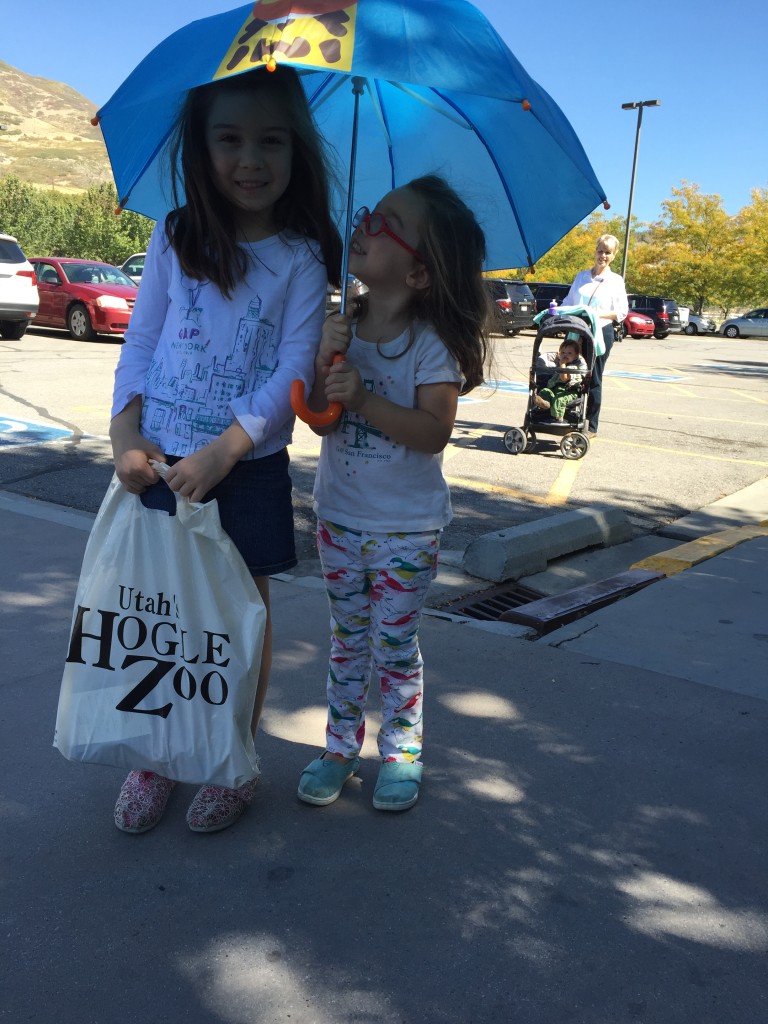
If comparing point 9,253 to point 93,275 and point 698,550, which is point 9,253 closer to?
point 93,275

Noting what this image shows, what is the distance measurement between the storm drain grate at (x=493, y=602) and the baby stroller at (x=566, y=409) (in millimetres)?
3871

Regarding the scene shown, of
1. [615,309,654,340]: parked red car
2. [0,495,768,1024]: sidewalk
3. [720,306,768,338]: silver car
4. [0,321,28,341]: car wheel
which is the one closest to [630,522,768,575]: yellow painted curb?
[0,495,768,1024]: sidewalk

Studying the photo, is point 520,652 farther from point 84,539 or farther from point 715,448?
point 715,448

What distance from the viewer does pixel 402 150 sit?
2.80m

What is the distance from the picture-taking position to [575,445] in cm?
857

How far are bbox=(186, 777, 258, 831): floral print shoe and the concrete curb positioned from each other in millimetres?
2610

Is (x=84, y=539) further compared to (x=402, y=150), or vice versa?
(x=84, y=539)

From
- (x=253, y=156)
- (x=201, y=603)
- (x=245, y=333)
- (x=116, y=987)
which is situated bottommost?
(x=116, y=987)

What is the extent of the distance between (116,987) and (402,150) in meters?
2.26

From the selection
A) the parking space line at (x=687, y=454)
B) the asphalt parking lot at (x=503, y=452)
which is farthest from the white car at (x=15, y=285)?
the parking space line at (x=687, y=454)

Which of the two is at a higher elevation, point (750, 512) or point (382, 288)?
point (382, 288)

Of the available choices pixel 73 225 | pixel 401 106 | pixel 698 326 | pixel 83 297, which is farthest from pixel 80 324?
pixel 698 326

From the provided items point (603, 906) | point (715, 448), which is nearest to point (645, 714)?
point (603, 906)

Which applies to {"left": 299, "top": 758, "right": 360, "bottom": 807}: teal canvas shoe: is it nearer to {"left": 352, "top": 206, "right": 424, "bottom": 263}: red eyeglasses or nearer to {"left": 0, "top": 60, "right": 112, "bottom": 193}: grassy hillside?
{"left": 352, "top": 206, "right": 424, "bottom": 263}: red eyeglasses
